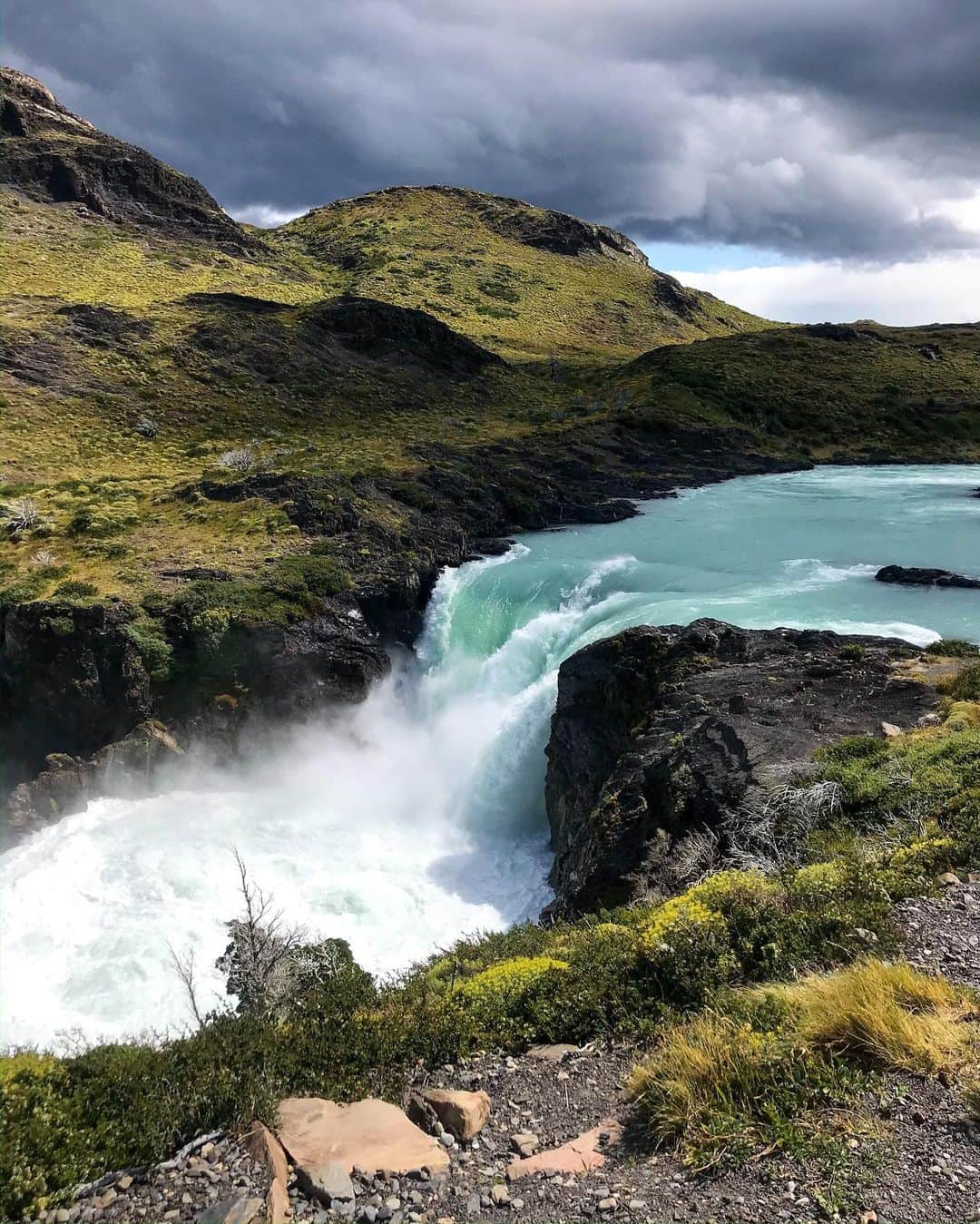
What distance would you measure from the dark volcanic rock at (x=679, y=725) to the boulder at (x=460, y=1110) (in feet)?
21.3

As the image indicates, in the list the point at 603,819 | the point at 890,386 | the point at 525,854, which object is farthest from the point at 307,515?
the point at 890,386

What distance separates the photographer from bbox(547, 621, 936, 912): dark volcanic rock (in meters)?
13.3

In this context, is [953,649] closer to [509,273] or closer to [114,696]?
[114,696]

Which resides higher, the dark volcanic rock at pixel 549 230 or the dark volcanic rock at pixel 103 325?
the dark volcanic rock at pixel 549 230

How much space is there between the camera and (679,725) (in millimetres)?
15453

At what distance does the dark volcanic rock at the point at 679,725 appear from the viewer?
13.3 metres

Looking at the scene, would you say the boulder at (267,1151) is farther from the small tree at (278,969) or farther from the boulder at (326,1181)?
the small tree at (278,969)

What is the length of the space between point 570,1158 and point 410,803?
56.7 ft

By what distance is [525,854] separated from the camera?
1966 cm

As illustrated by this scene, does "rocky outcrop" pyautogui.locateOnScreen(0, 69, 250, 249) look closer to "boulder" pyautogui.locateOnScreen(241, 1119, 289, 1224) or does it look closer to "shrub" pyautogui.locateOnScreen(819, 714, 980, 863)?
"shrub" pyautogui.locateOnScreen(819, 714, 980, 863)

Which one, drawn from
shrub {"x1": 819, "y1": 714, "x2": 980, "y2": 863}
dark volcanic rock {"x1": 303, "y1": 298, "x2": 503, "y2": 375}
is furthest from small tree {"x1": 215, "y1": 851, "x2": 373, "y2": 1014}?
dark volcanic rock {"x1": 303, "y1": 298, "x2": 503, "y2": 375}

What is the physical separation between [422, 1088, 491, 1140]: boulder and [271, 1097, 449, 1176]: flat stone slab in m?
0.21

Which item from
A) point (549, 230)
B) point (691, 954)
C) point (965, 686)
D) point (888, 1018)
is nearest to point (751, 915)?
point (691, 954)

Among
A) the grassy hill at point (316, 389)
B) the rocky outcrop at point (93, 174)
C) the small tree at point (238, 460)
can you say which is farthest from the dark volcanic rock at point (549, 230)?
the small tree at point (238, 460)
